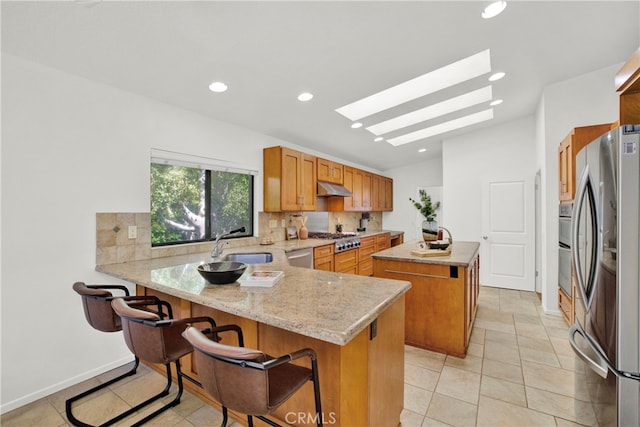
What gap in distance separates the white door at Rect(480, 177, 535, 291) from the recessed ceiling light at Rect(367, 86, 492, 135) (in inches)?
69.3

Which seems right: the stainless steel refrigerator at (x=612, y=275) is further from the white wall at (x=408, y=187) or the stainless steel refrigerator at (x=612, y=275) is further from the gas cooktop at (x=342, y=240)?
the white wall at (x=408, y=187)

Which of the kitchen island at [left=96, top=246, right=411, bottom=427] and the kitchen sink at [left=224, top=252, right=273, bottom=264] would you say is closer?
the kitchen island at [left=96, top=246, right=411, bottom=427]

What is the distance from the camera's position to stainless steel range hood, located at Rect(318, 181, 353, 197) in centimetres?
450

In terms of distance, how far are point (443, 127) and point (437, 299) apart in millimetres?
3381

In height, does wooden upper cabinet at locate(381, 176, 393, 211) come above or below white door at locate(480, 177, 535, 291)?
above

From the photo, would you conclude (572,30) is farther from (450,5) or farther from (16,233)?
(16,233)

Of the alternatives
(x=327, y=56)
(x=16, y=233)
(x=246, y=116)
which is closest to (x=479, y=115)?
(x=327, y=56)

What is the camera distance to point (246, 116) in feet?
10.8

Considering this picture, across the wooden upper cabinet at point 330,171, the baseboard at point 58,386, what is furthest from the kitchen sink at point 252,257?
the wooden upper cabinet at point 330,171

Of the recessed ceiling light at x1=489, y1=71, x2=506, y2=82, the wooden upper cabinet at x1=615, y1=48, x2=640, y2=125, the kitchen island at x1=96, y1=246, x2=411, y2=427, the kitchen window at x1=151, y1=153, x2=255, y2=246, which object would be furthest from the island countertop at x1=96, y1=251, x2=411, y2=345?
the recessed ceiling light at x1=489, y1=71, x2=506, y2=82

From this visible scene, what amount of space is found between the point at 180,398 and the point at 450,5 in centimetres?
333

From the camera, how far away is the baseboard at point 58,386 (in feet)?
6.19

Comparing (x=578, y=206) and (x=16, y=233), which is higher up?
(x=578, y=206)

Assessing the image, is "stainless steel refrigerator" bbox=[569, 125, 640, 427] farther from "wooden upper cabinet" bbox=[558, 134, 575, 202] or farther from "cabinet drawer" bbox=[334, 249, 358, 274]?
"cabinet drawer" bbox=[334, 249, 358, 274]
